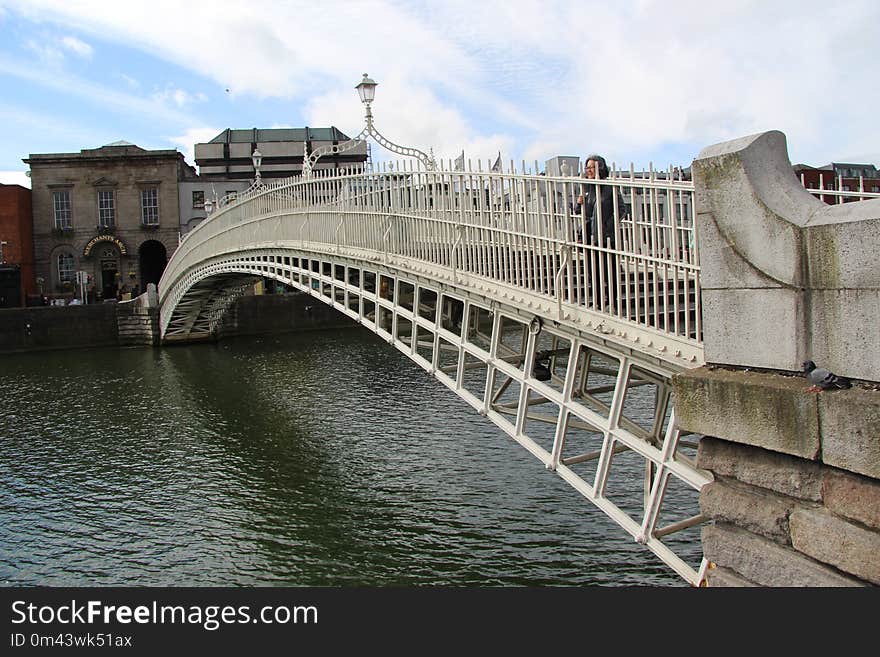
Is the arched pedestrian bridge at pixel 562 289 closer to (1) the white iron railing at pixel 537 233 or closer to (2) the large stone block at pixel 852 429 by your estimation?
(1) the white iron railing at pixel 537 233

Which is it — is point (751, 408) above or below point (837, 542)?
above

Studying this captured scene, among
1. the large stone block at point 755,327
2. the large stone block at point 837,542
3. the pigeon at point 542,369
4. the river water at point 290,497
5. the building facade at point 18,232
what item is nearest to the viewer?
the large stone block at point 837,542

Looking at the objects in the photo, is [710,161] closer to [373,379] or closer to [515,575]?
[515,575]

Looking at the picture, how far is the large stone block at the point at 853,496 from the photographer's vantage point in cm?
392

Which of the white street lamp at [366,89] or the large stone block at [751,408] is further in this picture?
the white street lamp at [366,89]

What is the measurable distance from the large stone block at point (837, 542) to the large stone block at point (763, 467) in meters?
0.12

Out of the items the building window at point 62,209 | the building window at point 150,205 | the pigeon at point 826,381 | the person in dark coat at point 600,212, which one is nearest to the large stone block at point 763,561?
the pigeon at point 826,381

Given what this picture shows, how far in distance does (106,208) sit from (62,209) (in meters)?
2.48

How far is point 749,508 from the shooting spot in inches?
182

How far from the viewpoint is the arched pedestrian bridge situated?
6.27m

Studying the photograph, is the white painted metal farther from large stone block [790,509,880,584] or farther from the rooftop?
the rooftop

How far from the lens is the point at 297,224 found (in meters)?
17.1

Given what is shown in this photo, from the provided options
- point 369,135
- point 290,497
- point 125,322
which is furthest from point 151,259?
point 290,497

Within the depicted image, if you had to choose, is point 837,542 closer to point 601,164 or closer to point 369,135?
point 601,164
